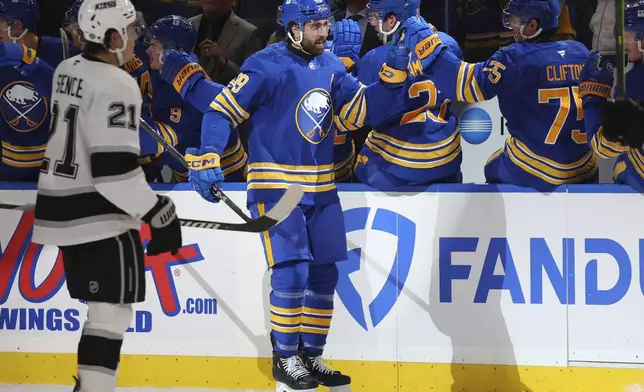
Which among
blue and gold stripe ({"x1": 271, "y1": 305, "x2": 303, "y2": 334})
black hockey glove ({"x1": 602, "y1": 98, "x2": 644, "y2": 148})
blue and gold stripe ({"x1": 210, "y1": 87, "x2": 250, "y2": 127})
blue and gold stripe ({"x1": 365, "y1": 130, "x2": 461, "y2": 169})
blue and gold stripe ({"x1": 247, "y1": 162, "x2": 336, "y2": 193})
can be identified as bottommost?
blue and gold stripe ({"x1": 271, "y1": 305, "x2": 303, "y2": 334})

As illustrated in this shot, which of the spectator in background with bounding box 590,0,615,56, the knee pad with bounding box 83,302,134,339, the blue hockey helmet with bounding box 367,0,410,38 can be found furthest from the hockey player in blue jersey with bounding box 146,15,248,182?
the spectator in background with bounding box 590,0,615,56

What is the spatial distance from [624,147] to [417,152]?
84 cm

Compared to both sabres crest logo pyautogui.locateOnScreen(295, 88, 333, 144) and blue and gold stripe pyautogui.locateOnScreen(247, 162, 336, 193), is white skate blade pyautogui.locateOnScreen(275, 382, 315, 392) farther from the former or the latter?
sabres crest logo pyautogui.locateOnScreen(295, 88, 333, 144)

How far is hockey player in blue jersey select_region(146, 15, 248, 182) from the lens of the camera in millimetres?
4926

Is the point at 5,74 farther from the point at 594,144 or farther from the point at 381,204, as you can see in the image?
the point at 594,144

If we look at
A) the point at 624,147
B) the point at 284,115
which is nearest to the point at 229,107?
the point at 284,115

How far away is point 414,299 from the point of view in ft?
14.6

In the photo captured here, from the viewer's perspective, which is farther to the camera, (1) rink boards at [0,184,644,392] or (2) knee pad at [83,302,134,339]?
(1) rink boards at [0,184,644,392]

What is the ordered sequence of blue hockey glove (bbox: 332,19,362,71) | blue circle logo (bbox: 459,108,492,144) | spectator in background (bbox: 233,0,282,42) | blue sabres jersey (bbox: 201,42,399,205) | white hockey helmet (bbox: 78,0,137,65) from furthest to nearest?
spectator in background (bbox: 233,0,282,42) → blue circle logo (bbox: 459,108,492,144) → blue hockey glove (bbox: 332,19,362,71) → blue sabres jersey (bbox: 201,42,399,205) → white hockey helmet (bbox: 78,0,137,65)

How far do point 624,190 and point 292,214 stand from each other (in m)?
1.31

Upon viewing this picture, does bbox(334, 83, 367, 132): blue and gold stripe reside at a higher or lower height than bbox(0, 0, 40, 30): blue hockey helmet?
lower

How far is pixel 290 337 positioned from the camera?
4195mm

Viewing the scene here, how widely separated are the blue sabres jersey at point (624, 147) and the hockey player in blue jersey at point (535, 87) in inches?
5.8

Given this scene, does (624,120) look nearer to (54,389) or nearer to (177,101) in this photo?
(177,101)
